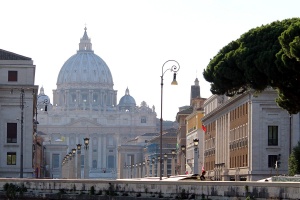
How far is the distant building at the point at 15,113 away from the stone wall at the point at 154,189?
148 ft

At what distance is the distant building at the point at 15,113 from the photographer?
108 metres

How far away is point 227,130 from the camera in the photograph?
11494 centimetres

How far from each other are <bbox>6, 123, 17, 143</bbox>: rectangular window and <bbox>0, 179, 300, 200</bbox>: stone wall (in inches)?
1799

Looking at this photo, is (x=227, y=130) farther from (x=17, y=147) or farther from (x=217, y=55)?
(x=217, y=55)

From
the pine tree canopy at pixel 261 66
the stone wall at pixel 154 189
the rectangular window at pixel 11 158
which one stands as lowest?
the stone wall at pixel 154 189

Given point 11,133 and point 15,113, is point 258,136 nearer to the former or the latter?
point 11,133

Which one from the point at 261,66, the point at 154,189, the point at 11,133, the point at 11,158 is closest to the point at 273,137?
the point at 11,158

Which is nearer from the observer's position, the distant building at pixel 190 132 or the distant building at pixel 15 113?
the distant building at pixel 15 113

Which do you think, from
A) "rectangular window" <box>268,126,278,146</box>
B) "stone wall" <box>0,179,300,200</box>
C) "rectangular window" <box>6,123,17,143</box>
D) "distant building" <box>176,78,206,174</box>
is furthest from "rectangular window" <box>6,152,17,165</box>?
"stone wall" <box>0,179,300,200</box>

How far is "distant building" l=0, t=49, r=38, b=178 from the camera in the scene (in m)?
108

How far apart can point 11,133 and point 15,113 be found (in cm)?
176

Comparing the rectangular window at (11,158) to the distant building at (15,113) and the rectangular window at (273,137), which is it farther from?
the rectangular window at (273,137)

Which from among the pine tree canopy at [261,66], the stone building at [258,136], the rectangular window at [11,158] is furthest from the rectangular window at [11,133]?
the pine tree canopy at [261,66]

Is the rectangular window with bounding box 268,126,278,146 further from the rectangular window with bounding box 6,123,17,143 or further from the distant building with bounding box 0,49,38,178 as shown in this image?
the rectangular window with bounding box 6,123,17,143
